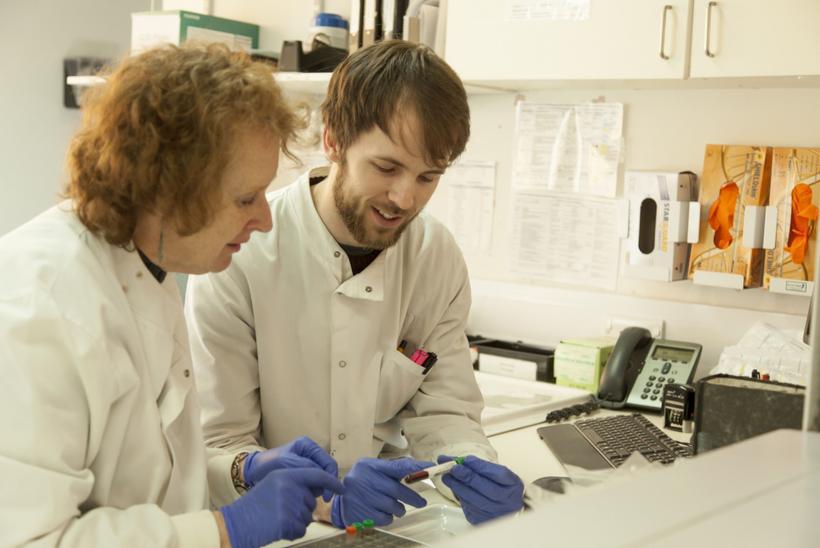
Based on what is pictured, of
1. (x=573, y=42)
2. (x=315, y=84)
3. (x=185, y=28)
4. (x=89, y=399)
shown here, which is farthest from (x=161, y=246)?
(x=185, y=28)

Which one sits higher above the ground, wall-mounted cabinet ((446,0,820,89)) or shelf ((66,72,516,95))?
wall-mounted cabinet ((446,0,820,89))

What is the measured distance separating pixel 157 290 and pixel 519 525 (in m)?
0.83

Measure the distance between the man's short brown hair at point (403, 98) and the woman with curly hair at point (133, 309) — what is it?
1.13 ft

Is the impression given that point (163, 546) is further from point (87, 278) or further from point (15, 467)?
point (87, 278)

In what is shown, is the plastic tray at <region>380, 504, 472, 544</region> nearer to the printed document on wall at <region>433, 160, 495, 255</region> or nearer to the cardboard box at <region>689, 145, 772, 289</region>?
the cardboard box at <region>689, 145, 772, 289</region>

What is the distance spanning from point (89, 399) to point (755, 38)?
4.96 ft

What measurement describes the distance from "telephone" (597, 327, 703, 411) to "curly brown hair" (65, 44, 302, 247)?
1.38 metres

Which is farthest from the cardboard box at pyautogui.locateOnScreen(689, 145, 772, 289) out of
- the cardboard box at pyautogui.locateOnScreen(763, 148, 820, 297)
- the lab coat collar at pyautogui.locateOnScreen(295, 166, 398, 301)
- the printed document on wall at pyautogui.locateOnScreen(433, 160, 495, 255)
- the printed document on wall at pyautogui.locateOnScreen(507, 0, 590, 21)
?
the lab coat collar at pyautogui.locateOnScreen(295, 166, 398, 301)

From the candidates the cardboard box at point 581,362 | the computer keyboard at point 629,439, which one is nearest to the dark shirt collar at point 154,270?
the computer keyboard at point 629,439

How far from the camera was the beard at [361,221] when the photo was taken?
1.63 metres

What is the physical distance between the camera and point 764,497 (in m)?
0.59

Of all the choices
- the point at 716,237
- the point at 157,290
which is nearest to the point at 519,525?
the point at 157,290

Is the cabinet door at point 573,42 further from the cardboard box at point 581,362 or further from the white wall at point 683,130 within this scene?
the cardboard box at point 581,362

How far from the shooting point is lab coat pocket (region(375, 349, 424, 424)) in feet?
5.71
